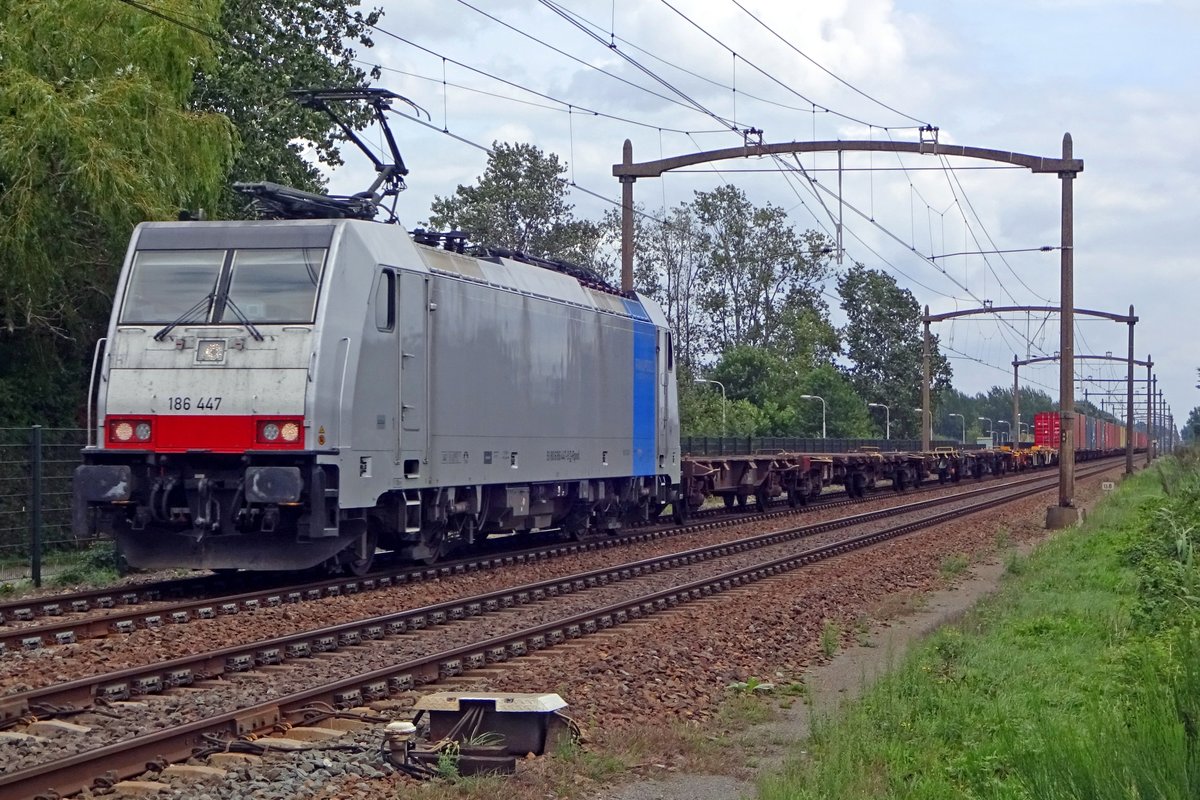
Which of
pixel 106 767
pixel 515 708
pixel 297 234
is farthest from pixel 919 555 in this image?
pixel 106 767

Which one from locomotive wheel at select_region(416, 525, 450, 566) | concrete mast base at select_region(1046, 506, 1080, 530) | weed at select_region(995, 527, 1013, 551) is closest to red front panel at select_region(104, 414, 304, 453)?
locomotive wheel at select_region(416, 525, 450, 566)

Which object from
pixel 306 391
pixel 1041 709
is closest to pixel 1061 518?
pixel 306 391

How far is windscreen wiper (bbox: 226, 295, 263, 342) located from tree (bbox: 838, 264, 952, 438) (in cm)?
8113

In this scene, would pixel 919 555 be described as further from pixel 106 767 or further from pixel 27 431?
pixel 106 767

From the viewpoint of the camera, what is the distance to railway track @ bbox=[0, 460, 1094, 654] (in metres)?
11.8

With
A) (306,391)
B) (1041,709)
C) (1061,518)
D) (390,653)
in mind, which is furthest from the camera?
(1061,518)

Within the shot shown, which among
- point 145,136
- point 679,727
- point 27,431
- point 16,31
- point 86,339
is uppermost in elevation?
point 16,31

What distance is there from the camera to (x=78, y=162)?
19.2 metres

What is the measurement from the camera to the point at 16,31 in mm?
20359

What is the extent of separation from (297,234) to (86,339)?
320 inches

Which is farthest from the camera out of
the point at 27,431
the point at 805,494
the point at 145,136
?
the point at 805,494

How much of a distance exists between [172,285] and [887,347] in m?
84.3

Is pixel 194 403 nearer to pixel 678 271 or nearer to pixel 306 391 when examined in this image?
pixel 306 391

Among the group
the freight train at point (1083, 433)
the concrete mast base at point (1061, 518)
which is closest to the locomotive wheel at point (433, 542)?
the concrete mast base at point (1061, 518)
